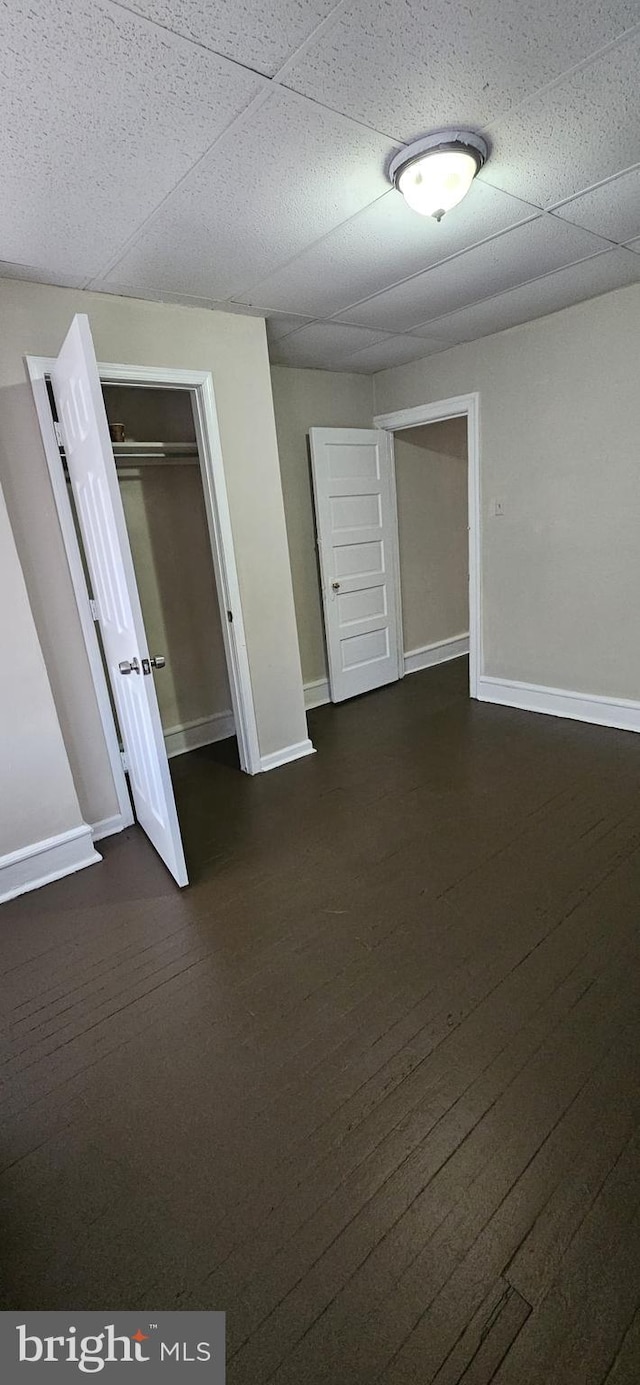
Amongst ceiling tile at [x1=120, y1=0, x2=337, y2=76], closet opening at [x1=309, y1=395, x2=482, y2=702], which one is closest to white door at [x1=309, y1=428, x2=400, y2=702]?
closet opening at [x1=309, y1=395, x2=482, y2=702]

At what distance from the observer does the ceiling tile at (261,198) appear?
1.57m

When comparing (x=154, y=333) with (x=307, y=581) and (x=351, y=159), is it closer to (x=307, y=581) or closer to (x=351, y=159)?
(x=351, y=159)

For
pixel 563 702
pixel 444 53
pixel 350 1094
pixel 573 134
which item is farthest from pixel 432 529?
pixel 350 1094

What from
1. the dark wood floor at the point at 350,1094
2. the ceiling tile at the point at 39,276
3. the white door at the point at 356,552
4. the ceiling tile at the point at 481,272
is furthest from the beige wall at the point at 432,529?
the ceiling tile at the point at 39,276

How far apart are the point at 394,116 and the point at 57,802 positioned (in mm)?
2690

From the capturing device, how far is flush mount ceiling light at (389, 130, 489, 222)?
166cm

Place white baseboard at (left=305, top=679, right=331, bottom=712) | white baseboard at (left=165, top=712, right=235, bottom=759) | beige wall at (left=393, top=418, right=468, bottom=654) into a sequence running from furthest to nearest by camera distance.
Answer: beige wall at (left=393, top=418, right=468, bottom=654) → white baseboard at (left=305, top=679, right=331, bottom=712) → white baseboard at (left=165, top=712, right=235, bottom=759)

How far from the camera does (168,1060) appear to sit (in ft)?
5.36

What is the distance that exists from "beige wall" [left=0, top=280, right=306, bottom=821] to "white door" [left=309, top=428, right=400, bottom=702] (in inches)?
36.6

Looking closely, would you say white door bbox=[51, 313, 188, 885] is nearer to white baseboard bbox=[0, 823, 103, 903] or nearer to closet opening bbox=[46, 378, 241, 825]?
white baseboard bbox=[0, 823, 103, 903]

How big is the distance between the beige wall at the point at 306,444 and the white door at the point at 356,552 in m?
0.13

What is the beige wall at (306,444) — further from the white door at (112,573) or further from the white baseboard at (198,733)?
the white door at (112,573)

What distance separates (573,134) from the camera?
1.70m

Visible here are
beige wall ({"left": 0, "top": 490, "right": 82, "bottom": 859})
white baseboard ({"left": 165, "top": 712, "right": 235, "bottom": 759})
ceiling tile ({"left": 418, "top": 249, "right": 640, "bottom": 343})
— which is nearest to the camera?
beige wall ({"left": 0, "top": 490, "right": 82, "bottom": 859})
